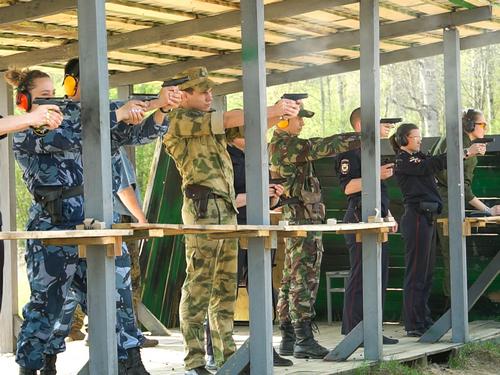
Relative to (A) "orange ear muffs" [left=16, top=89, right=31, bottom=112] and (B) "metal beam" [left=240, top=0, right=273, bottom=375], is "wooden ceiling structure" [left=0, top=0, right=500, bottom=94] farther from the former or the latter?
(A) "orange ear muffs" [left=16, top=89, right=31, bottom=112]

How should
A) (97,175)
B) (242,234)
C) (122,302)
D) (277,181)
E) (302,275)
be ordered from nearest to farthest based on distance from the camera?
(97,175)
(122,302)
(242,234)
(277,181)
(302,275)

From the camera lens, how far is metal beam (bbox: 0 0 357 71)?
883 centimetres

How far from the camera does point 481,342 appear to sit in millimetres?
10156

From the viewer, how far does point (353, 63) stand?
11.3 meters

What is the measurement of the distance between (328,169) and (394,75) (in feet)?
78.9

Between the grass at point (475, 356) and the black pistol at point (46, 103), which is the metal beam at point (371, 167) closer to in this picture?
the grass at point (475, 356)

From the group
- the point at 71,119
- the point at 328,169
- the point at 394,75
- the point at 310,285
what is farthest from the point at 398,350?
the point at 394,75

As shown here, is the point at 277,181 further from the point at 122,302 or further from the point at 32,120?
the point at 32,120

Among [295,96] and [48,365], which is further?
[295,96]

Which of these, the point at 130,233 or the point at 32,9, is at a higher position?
the point at 32,9

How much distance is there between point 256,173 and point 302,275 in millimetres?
1932

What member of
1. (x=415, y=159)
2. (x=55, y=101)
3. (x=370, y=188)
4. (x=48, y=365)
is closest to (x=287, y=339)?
(x=370, y=188)

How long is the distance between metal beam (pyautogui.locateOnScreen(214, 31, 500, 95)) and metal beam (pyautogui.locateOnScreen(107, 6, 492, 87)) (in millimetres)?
811

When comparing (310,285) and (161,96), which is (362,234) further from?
(161,96)
